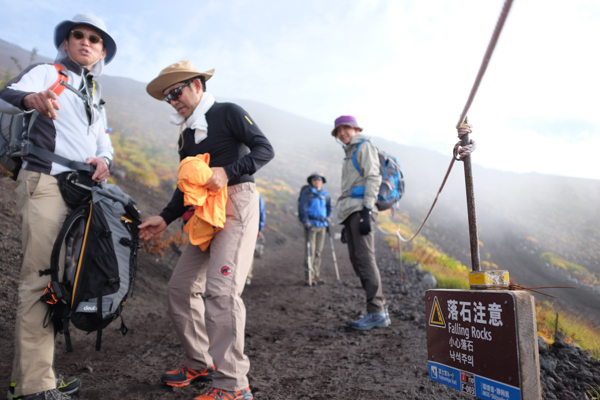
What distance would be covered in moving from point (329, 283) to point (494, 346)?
6.77 metres

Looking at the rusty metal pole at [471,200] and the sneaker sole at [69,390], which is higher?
the rusty metal pole at [471,200]

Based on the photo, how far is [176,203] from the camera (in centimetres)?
300

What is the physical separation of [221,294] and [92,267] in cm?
91

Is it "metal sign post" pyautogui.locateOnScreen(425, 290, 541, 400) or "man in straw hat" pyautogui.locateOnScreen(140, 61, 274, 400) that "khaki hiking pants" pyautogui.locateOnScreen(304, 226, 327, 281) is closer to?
"man in straw hat" pyautogui.locateOnScreen(140, 61, 274, 400)

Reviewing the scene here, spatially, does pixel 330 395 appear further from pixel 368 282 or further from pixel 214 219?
pixel 368 282

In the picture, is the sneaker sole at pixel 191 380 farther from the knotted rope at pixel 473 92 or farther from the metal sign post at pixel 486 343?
the knotted rope at pixel 473 92

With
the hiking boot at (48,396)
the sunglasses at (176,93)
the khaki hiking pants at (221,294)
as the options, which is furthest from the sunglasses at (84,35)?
the hiking boot at (48,396)

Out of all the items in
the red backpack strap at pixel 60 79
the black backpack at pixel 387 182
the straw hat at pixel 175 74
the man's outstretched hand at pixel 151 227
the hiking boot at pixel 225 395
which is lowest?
the hiking boot at pixel 225 395

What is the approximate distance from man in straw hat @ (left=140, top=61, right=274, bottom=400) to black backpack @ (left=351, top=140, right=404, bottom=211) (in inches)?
84.6

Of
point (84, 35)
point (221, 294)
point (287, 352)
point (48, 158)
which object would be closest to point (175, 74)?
point (84, 35)

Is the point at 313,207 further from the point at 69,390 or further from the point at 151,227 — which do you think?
the point at 69,390

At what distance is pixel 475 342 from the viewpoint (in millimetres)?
1550

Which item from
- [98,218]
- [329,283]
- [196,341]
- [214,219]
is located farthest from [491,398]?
[329,283]

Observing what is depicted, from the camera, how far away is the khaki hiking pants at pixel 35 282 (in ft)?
6.94
